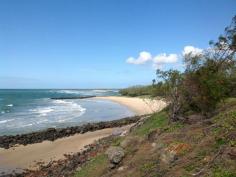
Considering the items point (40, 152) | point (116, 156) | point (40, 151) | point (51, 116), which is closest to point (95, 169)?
point (116, 156)

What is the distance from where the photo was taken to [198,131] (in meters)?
11.6

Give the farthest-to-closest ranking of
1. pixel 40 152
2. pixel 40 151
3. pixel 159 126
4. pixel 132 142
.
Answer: pixel 40 151
pixel 40 152
pixel 159 126
pixel 132 142

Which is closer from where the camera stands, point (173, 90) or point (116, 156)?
point (116, 156)

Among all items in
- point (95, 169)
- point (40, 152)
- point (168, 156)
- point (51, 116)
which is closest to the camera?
point (168, 156)

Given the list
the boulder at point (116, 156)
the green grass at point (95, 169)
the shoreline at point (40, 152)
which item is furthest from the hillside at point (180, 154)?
the shoreline at point (40, 152)

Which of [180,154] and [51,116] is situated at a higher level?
[180,154]

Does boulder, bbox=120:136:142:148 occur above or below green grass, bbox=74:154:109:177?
above

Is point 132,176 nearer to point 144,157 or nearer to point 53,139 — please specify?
point 144,157

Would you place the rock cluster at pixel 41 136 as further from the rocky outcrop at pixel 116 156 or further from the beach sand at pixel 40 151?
the rocky outcrop at pixel 116 156

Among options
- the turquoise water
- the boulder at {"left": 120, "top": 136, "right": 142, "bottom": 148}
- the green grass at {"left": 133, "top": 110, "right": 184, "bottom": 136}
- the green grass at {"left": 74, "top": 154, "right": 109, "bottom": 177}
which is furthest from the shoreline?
the boulder at {"left": 120, "top": 136, "right": 142, "bottom": 148}

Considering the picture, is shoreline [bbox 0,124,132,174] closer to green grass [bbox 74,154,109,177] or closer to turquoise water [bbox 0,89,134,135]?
green grass [bbox 74,154,109,177]

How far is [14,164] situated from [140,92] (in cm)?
7420

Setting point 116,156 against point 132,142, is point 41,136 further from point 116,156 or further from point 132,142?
point 116,156

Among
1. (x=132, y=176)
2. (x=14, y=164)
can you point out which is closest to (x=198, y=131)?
(x=132, y=176)
